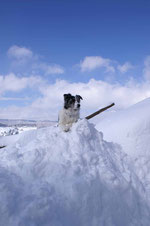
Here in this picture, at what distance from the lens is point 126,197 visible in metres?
→ 4.04

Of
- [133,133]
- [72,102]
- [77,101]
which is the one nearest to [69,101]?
[72,102]

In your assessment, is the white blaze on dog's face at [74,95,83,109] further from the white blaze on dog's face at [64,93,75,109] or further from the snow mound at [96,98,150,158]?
the snow mound at [96,98,150,158]

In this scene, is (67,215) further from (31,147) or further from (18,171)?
(31,147)

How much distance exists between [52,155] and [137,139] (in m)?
2.85

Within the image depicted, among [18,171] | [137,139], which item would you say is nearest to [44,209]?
[18,171]

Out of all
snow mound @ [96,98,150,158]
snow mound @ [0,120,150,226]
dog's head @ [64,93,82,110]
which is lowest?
snow mound @ [0,120,150,226]

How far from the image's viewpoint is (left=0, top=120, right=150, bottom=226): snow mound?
324 cm

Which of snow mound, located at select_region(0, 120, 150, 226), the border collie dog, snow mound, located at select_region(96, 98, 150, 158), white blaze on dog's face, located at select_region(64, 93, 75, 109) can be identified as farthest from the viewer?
snow mound, located at select_region(96, 98, 150, 158)

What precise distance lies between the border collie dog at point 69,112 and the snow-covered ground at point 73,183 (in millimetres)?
175

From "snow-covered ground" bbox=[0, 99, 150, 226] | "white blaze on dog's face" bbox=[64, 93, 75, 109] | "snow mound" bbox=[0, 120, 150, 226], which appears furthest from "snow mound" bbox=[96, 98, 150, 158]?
"white blaze on dog's face" bbox=[64, 93, 75, 109]

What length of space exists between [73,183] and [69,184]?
0.08m

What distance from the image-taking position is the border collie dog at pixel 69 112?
15.9 ft

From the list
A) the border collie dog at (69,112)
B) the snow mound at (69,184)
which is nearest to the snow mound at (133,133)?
the snow mound at (69,184)

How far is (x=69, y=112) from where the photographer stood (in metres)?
4.94
